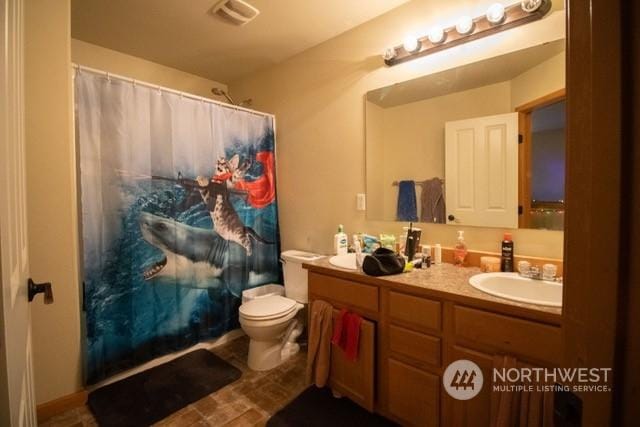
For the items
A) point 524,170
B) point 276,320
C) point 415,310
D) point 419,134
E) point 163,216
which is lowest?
point 276,320

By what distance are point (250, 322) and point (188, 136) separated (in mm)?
1398

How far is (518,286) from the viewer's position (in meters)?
1.38

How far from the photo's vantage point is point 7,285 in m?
0.53

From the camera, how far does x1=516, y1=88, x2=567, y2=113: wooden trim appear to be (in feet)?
4.52

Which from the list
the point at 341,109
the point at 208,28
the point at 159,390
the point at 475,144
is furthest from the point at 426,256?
the point at 208,28

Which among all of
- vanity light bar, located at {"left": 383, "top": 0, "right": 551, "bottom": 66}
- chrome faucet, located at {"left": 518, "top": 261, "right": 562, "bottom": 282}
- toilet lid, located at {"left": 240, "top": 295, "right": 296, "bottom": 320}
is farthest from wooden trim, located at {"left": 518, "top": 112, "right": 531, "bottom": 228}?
toilet lid, located at {"left": 240, "top": 295, "right": 296, "bottom": 320}

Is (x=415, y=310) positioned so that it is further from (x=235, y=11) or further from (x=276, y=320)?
(x=235, y=11)

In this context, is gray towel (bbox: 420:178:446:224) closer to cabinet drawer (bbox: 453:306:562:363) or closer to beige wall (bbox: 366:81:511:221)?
beige wall (bbox: 366:81:511:221)

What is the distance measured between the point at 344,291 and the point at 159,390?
1.32 meters

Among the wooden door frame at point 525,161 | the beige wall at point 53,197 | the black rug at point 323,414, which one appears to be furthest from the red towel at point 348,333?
the beige wall at point 53,197

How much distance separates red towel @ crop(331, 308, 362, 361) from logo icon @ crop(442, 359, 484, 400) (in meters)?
0.44

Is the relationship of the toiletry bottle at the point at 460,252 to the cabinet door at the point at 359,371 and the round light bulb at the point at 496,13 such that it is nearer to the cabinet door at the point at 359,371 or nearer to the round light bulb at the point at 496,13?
the cabinet door at the point at 359,371

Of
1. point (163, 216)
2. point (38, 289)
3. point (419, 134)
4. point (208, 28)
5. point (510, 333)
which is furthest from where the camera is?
point (208, 28)

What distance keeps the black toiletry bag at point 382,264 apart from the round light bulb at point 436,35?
Answer: 127cm
